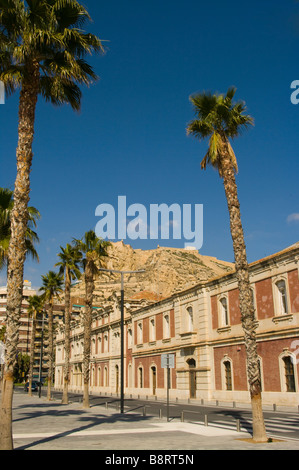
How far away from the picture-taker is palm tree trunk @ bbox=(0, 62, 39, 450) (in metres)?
10.9

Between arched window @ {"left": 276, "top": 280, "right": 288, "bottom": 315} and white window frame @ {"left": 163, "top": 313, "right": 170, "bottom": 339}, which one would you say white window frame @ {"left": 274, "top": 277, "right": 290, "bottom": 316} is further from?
white window frame @ {"left": 163, "top": 313, "right": 170, "bottom": 339}

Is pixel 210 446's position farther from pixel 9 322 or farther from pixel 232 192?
pixel 232 192

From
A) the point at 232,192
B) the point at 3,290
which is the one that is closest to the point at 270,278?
the point at 232,192

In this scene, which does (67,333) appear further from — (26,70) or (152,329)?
(26,70)

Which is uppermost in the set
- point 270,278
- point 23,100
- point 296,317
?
point 23,100

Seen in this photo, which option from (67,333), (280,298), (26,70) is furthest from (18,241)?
(67,333)

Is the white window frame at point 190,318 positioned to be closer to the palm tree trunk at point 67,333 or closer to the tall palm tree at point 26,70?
the palm tree trunk at point 67,333

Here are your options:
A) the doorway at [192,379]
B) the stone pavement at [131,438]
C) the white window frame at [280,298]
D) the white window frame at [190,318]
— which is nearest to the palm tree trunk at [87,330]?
the stone pavement at [131,438]

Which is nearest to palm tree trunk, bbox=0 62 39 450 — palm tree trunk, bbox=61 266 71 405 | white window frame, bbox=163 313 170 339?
palm tree trunk, bbox=61 266 71 405

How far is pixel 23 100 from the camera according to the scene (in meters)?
13.0

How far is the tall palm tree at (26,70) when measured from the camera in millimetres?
11242

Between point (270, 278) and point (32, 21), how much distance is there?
74.8 ft

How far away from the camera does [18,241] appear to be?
11.8 m

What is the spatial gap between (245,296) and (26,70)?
9904 mm
